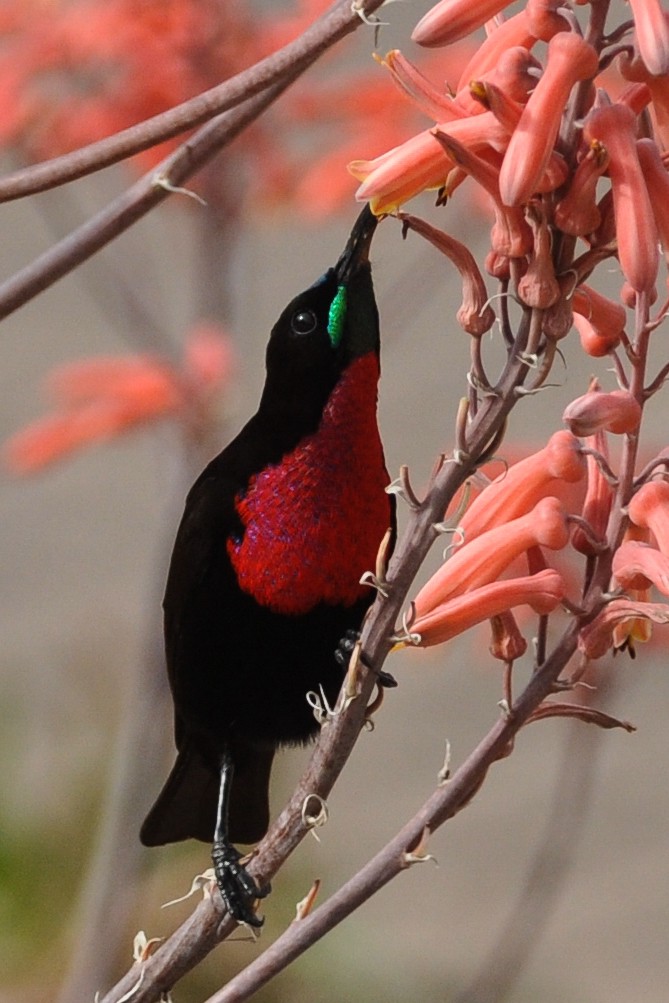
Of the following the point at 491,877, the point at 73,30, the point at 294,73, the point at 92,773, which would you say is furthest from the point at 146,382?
the point at 491,877

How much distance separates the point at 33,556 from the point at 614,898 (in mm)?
1867

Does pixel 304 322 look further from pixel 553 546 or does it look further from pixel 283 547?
pixel 553 546

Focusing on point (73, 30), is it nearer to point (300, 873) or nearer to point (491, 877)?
point (300, 873)

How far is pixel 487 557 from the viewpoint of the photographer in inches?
19.8

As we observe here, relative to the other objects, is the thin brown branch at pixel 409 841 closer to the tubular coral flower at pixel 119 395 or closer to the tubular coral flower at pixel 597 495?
the tubular coral flower at pixel 597 495

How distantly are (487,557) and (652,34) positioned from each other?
185 millimetres

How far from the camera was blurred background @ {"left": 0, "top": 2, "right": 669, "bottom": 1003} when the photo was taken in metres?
1.31

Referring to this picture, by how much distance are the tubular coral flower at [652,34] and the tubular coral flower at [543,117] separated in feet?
0.06

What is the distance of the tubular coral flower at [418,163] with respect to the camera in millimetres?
459

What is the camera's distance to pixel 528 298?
1.50 feet

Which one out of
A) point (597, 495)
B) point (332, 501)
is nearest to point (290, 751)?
point (332, 501)

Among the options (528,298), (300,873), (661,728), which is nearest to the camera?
(528,298)

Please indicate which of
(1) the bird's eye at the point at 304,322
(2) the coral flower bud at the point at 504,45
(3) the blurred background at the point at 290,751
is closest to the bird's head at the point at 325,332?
(1) the bird's eye at the point at 304,322

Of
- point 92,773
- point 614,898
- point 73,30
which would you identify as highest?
point 73,30
